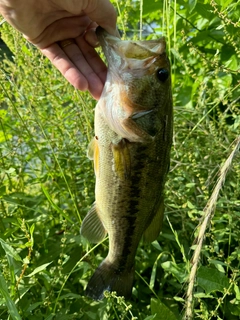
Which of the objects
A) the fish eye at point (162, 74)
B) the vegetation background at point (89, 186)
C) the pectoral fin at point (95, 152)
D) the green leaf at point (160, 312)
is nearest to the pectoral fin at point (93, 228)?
the vegetation background at point (89, 186)

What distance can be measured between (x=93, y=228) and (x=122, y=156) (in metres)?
0.38

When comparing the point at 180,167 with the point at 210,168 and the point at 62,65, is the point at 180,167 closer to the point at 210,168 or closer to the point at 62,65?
the point at 210,168

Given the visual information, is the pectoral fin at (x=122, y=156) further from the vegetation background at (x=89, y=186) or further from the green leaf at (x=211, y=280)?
the green leaf at (x=211, y=280)

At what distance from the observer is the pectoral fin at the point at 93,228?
73.9 inches

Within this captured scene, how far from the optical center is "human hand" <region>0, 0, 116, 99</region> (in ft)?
6.07

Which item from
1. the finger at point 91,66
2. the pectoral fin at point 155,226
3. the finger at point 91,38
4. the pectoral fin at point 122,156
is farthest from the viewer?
the finger at point 91,38

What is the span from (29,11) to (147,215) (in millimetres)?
954

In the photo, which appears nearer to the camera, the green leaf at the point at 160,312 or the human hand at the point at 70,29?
the green leaf at the point at 160,312

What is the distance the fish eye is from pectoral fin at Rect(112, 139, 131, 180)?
0.26 m

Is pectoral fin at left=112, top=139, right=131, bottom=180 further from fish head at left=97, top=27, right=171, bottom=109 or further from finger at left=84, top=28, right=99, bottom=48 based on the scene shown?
finger at left=84, top=28, right=99, bottom=48

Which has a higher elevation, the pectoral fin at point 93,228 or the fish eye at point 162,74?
the fish eye at point 162,74

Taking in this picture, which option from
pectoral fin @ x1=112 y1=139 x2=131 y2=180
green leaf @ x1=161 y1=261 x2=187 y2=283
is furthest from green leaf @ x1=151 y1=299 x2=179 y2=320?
pectoral fin @ x1=112 y1=139 x2=131 y2=180

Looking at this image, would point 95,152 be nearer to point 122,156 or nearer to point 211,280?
point 122,156

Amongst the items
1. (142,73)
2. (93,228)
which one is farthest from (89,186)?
(142,73)
